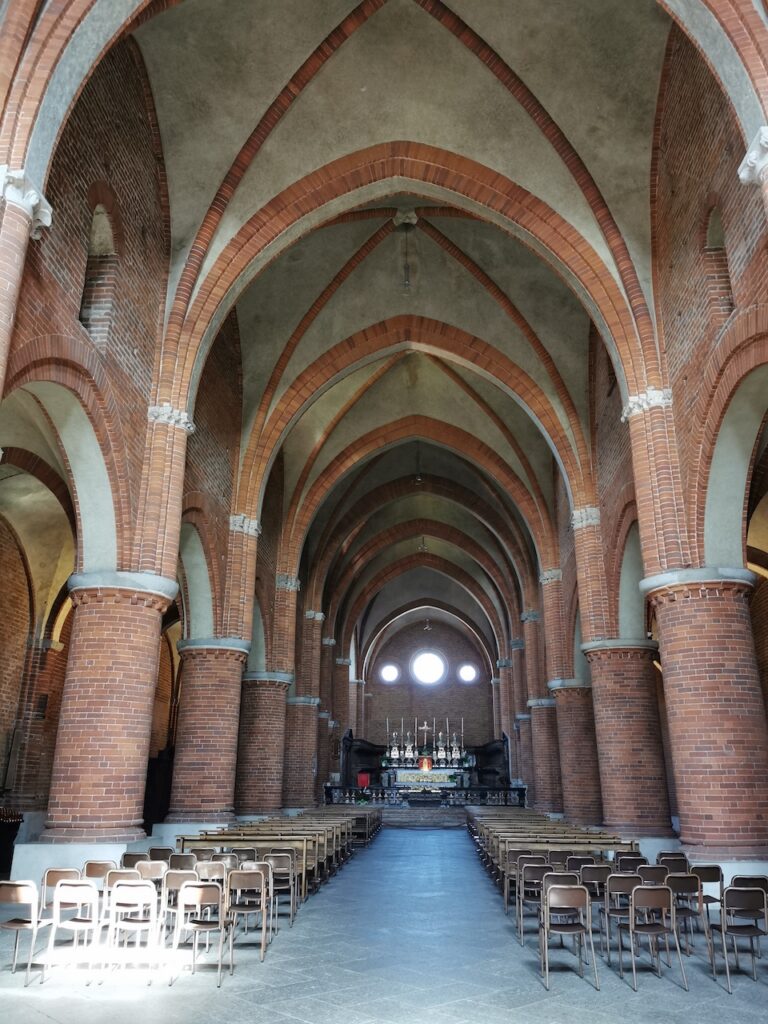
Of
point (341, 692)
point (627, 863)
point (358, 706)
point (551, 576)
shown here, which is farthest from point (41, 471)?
point (358, 706)

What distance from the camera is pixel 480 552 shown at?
32.5 metres

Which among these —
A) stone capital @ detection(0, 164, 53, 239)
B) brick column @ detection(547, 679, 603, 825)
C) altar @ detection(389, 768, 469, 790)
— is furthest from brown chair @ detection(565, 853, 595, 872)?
altar @ detection(389, 768, 469, 790)

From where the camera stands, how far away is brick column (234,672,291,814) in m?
18.6

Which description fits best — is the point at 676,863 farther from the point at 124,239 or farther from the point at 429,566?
the point at 429,566

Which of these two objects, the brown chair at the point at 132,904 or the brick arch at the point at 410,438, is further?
the brick arch at the point at 410,438

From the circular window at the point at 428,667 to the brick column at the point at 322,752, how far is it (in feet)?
61.0

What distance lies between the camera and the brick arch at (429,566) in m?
36.4

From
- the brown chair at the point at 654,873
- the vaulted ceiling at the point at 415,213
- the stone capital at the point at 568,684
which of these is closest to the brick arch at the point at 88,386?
the vaulted ceiling at the point at 415,213

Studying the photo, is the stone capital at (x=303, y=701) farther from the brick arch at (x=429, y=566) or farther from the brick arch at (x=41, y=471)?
the brick arch at (x=429, y=566)

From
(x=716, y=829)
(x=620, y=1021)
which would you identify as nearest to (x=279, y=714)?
(x=716, y=829)

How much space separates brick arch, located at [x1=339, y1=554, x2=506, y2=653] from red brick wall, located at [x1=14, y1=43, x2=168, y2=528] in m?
24.9

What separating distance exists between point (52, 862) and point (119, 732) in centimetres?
166

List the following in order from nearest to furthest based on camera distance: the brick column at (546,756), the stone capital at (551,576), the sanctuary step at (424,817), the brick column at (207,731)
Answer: the brick column at (207,731) < the stone capital at (551,576) < the brick column at (546,756) < the sanctuary step at (424,817)

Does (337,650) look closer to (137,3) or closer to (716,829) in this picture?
(716,829)
